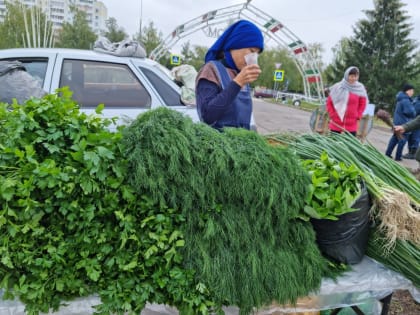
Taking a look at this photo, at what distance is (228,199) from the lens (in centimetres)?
122

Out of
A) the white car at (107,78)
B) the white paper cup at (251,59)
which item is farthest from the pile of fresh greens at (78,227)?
the white car at (107,78)

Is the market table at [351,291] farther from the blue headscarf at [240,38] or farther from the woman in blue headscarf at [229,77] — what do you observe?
the blue headscarf at [240,38]

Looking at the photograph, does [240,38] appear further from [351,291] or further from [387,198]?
[351,291]

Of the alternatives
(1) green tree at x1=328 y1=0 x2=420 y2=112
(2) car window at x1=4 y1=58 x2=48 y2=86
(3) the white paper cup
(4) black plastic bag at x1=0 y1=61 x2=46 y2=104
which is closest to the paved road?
(2) car window at x1=4 y1=58 x2=48 y2=86

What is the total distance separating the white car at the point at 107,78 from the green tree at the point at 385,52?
959 inches

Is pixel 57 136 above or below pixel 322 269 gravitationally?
above

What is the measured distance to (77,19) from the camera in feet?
66.9

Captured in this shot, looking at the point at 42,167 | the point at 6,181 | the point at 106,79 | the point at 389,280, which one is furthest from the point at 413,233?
the point at 106,79

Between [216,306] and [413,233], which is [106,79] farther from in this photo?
[413,233]

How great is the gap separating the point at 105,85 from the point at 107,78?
0.30ft

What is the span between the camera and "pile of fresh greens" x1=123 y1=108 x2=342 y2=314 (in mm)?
1153

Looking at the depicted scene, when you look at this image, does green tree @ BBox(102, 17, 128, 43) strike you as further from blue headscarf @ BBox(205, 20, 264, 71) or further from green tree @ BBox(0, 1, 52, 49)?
blue headscarf @ BBox(205, 20, 264, 71)

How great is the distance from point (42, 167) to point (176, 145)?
17.9 inches

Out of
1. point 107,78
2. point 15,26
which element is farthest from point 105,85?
point 15,26
